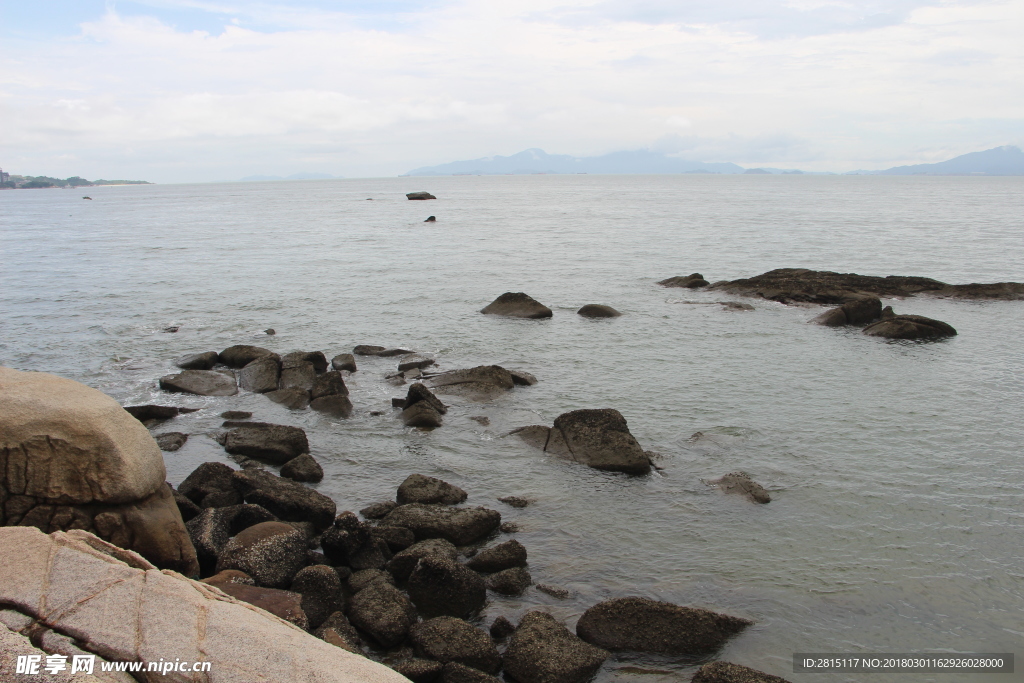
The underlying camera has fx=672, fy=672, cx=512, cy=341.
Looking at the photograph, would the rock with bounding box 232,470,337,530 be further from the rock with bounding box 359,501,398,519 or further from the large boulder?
the large boulder

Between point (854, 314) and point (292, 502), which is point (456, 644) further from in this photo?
point (854, 314)

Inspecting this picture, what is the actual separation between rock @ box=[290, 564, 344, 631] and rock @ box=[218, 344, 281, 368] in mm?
11905

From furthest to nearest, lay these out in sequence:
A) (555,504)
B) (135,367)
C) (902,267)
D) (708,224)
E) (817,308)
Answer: (708,224) < (902,267) < (817,308) < (135,367) < (555,504)

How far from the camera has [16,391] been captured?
807 centimetres

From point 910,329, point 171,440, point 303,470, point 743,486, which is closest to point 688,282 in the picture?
point 910,329

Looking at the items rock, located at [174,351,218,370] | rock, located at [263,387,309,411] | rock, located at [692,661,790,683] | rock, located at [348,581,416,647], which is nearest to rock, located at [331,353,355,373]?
rock, located at [263,387,309,411]

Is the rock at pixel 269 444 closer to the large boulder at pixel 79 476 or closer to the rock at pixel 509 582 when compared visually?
the large boulder at pixel 79 476

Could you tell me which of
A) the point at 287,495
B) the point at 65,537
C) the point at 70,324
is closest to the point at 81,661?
the point at 65,537

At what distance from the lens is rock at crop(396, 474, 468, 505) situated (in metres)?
11.1

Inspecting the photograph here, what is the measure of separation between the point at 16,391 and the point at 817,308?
2639 cm

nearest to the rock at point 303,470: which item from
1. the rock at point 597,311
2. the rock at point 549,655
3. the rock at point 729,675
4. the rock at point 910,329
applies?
the rock at point 549,655

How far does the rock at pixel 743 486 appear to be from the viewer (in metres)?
11.3

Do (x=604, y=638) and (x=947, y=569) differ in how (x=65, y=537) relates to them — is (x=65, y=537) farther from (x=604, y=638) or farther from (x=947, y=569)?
(x=947, y=569)

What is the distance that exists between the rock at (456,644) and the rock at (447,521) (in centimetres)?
220
